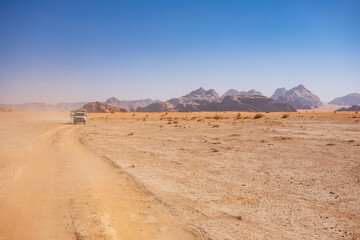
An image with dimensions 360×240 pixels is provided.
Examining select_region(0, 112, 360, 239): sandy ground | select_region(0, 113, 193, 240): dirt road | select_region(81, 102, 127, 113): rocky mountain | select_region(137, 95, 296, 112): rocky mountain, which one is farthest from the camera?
select_region(137, 95, 296, 112): rocky mountain

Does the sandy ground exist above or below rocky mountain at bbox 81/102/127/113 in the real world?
below

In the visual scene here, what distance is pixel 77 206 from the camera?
5789 millimetres

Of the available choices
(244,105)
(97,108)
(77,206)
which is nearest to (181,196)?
(77,206)

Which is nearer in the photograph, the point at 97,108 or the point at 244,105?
the point at 97,108

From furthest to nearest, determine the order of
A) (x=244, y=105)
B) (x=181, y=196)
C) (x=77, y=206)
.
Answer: (x=244, y=105) → (x=181, y=196) → (x=77, y=206)

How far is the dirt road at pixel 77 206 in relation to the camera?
4617 mm

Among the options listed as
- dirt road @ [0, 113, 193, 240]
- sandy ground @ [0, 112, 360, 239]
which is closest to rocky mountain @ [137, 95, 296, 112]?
sandy ground @ [0, 112, 360, 239]

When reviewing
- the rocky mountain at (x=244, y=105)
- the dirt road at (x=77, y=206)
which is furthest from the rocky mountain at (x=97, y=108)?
the dirt road at (x=77, y=206)

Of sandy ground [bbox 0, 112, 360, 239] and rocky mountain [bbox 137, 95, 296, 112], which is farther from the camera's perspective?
rocky mountain [bbox 137, 95, 296, 112]

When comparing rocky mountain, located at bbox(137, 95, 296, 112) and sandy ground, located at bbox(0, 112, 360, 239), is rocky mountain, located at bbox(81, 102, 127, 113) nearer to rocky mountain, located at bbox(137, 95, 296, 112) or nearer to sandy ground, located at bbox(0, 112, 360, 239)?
rocky mountain, located at bbox(137, 95, 296, 112)

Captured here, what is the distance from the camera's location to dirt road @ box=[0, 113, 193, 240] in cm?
462

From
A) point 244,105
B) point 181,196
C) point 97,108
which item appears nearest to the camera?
point 181,196

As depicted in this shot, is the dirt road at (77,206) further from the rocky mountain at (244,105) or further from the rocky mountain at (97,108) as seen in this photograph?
the rocky mountain at (244,105)

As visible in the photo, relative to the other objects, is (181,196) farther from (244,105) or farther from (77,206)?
(244,105)
